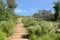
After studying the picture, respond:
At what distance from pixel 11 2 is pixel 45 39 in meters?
37.2

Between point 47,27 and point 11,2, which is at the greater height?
point 11,2

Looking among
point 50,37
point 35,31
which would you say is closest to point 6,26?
point 35,31

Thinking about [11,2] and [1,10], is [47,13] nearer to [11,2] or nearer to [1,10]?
[11,2]

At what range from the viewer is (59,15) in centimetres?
4175

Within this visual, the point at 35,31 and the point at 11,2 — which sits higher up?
the point at 11,2

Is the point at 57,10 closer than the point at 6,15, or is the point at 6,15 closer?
the point at 6,15

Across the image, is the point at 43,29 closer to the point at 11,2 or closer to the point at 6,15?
the point at 6,15

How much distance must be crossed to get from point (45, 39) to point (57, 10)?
3344 cm

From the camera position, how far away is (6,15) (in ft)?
107

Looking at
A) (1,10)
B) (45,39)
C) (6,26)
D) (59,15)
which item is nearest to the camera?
(45,39)

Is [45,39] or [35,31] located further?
[35,31]

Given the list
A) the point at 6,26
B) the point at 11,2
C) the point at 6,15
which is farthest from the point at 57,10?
the point at 6,26

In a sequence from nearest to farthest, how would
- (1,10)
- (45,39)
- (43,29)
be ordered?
(45,39)
(43,29)
(1,10)

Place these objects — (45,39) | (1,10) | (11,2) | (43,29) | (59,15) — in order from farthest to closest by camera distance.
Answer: (11,2), (59,15), (1,10), (43,29), (45,39)
